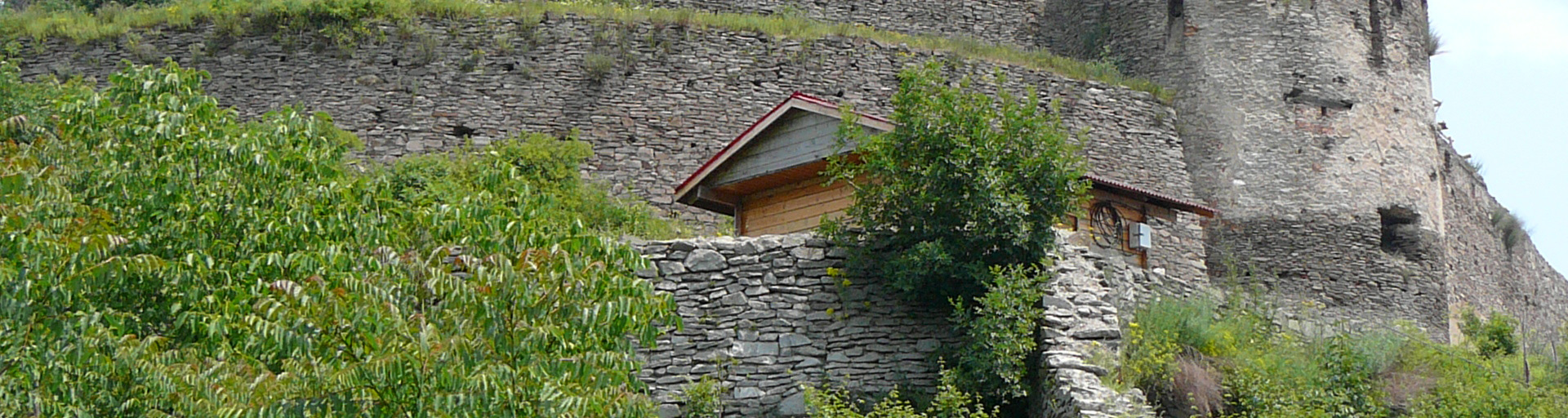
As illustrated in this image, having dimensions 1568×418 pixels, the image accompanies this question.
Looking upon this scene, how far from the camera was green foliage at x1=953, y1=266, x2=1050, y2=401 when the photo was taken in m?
13.9

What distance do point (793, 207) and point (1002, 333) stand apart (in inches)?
146

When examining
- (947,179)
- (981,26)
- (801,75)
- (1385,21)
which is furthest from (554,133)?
(1385,21)

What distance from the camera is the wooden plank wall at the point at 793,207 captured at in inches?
659

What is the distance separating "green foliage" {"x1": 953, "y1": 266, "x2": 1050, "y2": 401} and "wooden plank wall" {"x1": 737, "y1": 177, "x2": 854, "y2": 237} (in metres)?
2.14

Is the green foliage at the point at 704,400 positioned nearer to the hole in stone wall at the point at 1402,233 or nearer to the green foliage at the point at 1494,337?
the green foliage at the point at 1494,337

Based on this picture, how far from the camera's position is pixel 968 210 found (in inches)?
585

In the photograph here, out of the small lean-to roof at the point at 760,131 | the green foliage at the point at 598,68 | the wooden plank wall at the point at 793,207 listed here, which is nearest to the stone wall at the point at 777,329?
the wooden plank wall at the point at 793,207

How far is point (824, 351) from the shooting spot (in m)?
14.7

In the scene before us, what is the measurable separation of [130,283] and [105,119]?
4.41 feet

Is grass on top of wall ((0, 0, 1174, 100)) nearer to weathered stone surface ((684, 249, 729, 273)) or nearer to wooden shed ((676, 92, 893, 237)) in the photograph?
wooden shed ((676, 92, 893, 237))

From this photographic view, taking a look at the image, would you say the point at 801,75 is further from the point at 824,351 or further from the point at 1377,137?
the point at 824,351

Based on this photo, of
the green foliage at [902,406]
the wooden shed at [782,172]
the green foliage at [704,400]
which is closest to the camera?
the green foliage at [902,406]

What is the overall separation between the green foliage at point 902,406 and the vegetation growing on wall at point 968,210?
0.16m

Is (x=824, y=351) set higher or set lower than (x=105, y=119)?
lower
